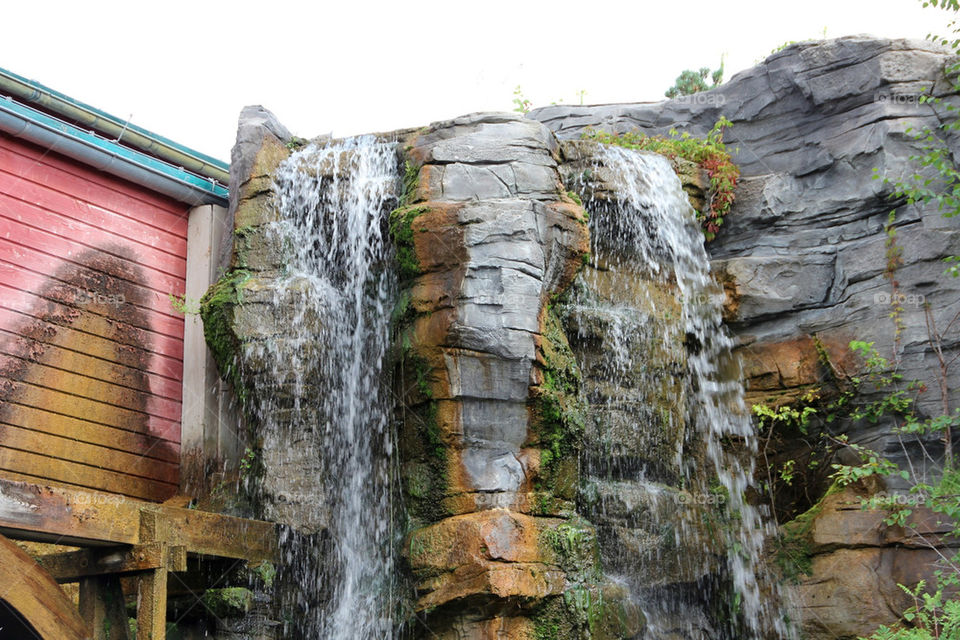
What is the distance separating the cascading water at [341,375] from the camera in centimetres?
853

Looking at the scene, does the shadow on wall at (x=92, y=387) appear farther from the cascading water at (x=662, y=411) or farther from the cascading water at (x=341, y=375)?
the cascading water at (x=662, y=411)

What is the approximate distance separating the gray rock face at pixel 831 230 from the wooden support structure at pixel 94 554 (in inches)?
208

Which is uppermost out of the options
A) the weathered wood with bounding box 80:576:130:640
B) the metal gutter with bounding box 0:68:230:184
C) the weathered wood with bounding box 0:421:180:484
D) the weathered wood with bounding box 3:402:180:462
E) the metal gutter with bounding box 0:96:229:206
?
the metal gutter with bounding box 0:68:230:184

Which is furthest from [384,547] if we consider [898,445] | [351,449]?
[898,445]

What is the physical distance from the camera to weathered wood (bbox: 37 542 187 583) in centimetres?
727

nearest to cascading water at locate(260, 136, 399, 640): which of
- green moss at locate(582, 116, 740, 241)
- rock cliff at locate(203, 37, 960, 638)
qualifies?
rock cliff at locate(203, 37, 960, 638)

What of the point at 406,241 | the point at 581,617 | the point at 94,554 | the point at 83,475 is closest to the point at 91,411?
the point at 83,475

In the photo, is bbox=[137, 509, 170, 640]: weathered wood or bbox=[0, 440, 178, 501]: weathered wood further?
bbox=[0, 440, 178, 501]: weathered wood

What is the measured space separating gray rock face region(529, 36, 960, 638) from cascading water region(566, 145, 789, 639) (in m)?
0.40

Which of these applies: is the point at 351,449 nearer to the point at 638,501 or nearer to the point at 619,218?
the point at 638,501

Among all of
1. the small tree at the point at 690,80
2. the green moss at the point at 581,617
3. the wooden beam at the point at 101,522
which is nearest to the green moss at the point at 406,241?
the wooden beam at the point at 101,522

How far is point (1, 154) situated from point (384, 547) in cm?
450

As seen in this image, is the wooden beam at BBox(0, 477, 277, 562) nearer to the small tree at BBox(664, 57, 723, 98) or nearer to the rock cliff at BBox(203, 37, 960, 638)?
the rock cliff at BBox(203, 37, 960, 638)

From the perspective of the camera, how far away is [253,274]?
9.36 meters
